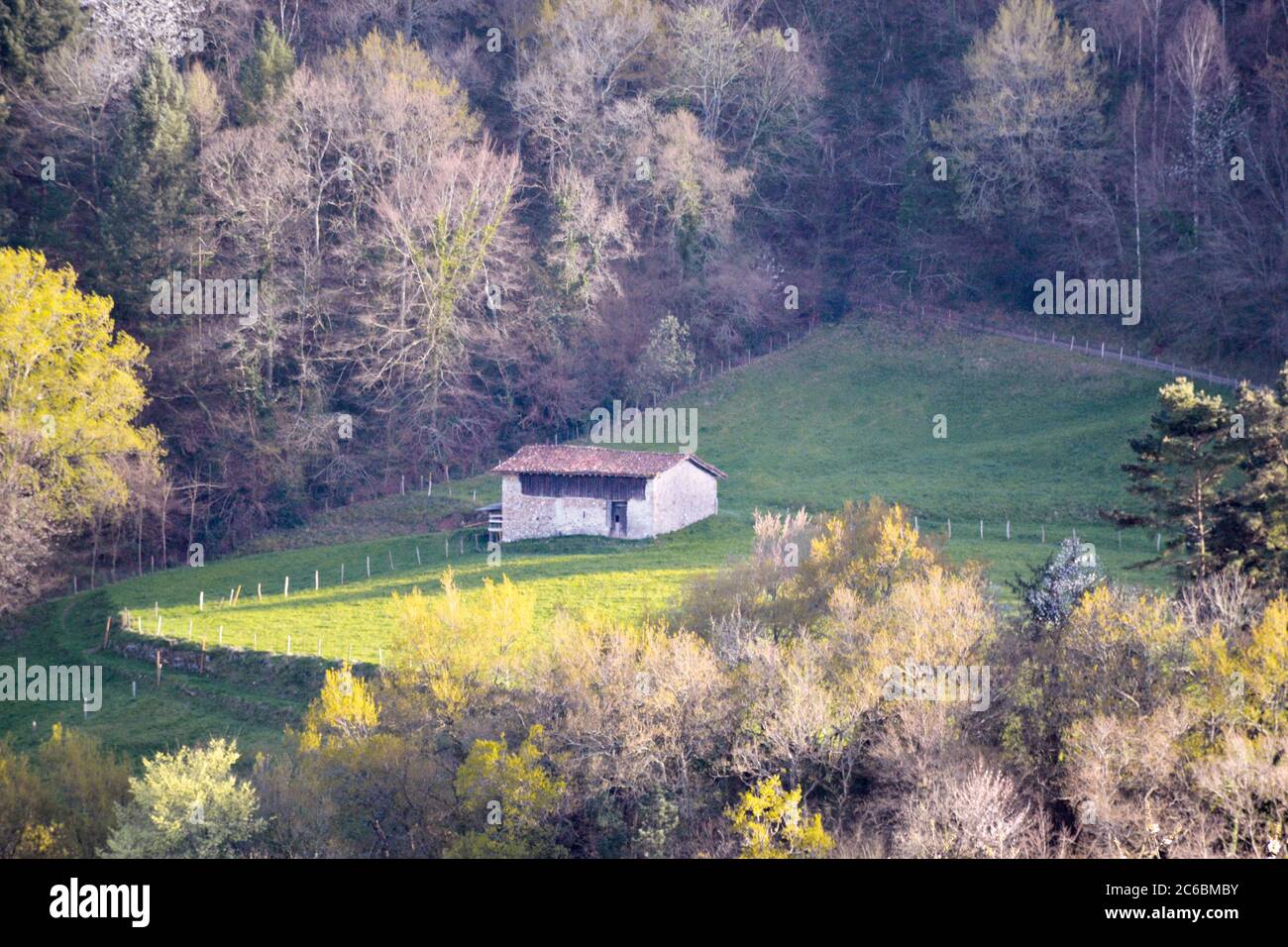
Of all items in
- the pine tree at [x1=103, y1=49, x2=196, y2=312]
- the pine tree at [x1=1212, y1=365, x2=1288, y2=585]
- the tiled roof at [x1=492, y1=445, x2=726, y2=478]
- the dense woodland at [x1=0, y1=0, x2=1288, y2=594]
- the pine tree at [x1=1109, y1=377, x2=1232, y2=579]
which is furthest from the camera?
the dense woodland at [x1=0, y1=0, x2=1288, y2=594]

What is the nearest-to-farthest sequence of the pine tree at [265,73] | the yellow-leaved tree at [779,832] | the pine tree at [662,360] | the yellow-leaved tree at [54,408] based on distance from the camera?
1. the yellow-leaved tree at [779,832]
2. the yellow-leaved tree at [54,408]
3. the pine tree at [265,73]
4. the pine tree at [662,360]

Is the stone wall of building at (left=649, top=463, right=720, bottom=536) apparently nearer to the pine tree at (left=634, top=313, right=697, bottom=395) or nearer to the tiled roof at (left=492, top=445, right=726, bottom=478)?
the tiled roof at (left=492, top=445, right=726, bottom=478)

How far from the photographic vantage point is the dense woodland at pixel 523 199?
5900 centimetres

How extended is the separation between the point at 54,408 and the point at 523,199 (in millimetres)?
25349

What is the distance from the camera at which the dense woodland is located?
194 ft

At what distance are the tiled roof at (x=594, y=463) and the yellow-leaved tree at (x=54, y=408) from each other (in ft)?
48.9

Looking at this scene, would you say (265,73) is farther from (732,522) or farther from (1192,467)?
(1192,467)

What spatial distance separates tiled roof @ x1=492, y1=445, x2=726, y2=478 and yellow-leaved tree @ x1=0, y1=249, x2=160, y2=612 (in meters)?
14.9

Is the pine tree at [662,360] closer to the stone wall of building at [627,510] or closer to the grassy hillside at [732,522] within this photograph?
the grassy hillside at [732,522]

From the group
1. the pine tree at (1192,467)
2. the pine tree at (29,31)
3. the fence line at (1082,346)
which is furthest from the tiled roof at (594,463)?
the pine tree at (29,31)

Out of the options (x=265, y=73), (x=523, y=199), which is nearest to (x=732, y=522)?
(x=523, y=199)

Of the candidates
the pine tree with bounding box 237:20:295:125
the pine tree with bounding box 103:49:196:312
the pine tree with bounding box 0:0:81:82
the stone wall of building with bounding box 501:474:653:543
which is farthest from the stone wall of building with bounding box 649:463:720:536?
the pine tree with bounding box 0:0:81:82
